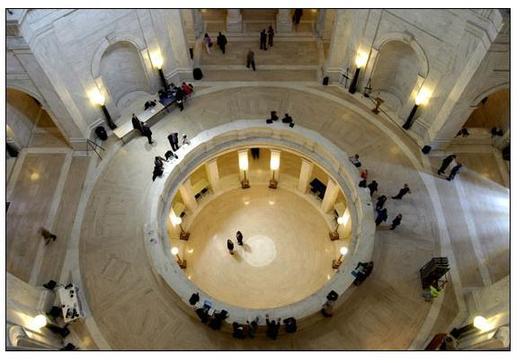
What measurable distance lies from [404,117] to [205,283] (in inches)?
581

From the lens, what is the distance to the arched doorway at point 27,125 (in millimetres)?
20422

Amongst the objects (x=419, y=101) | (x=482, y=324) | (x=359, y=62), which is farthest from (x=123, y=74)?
(x=482, y=324)

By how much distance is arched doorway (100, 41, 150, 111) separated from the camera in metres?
20.6

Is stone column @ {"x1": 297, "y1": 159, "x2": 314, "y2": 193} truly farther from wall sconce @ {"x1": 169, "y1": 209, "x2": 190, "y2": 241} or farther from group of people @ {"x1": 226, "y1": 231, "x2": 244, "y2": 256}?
wall sconce @ {"x1": 169, "y1": 209, "x2": 190, "y2": 241}

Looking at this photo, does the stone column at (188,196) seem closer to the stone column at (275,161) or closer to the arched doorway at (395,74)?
the stone column at (275,161)

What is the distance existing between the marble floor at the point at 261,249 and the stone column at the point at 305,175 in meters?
0.91

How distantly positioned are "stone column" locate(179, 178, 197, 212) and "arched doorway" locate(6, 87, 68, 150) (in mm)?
6833

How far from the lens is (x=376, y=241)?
58.3ft

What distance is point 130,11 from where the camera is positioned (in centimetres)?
1917

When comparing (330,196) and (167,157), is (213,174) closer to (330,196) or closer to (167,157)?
(167,157)

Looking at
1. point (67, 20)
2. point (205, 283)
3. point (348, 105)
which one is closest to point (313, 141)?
point (348, 105)

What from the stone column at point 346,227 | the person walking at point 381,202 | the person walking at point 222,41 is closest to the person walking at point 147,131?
the person walking at point 222,41

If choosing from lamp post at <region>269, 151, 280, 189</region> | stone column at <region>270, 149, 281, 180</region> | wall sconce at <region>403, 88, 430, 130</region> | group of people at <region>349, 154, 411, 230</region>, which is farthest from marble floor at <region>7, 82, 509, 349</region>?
lamp post at <region>269, 151, 280, 189</region>

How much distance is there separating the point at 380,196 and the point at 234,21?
1722cm
